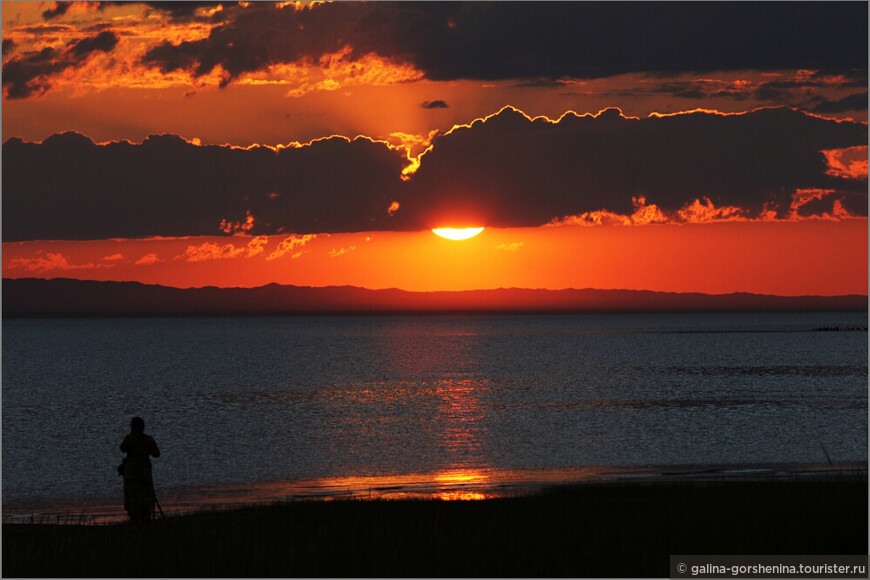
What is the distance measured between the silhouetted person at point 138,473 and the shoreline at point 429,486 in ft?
17.0

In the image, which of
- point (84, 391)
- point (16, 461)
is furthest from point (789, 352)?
point (16, 461)

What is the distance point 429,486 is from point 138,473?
1561 centimetres

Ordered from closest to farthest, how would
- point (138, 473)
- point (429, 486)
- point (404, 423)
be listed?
point (138, 473)
point (429, 486)
point (404, 423)

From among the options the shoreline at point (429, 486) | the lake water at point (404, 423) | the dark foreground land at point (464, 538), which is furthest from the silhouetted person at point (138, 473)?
the lake water at point (404, 423)

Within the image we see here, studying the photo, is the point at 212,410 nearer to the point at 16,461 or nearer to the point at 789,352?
the point at 16,461

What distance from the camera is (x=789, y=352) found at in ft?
572

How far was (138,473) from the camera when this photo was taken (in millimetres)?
24203

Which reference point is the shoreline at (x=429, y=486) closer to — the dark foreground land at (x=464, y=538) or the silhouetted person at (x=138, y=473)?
the dark foreground land at (x=464, y=538)

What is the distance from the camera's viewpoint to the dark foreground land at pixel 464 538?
18.8m

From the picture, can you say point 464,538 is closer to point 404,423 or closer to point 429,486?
point 429,486

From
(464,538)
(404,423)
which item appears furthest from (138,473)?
(404,423)

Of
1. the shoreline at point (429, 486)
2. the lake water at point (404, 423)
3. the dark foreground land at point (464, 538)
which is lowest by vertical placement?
the dark foreground land at point (464, 538)

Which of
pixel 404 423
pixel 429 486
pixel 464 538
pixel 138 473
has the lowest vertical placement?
pixel 464 538

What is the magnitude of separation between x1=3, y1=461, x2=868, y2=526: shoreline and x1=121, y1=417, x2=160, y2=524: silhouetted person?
5170 mm
